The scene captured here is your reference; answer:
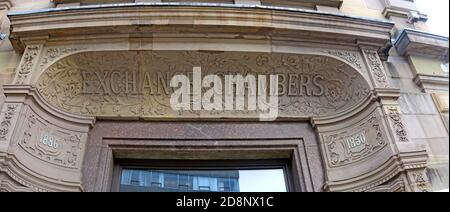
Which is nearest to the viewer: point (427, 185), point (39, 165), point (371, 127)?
point (427, 185)

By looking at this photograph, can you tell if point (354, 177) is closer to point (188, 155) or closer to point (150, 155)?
point (188, 155)

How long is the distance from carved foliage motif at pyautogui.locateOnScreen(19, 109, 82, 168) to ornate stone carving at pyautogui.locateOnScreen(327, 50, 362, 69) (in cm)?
418

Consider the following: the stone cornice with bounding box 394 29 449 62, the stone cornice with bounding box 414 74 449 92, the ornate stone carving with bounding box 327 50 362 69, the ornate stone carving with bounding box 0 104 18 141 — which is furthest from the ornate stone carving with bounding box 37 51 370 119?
the stone cornice with bounding box 394 29 449 62

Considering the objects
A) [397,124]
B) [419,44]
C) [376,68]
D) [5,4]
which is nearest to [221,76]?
[376,68]

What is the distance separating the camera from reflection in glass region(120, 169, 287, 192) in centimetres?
546

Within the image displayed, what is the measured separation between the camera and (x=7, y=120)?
15.6ft

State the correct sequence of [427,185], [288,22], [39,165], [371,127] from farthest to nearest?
[288,22], [371,127], [39,165], [427,185]

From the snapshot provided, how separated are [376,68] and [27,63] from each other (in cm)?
532

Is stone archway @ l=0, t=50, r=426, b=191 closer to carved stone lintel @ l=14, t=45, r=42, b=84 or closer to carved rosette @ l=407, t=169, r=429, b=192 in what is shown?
carved stone lintel @ l=14, t=45, r=42, b=84

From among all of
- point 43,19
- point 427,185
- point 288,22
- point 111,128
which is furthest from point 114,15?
point 427,185

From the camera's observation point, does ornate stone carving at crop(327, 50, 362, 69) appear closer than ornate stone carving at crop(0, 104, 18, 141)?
No

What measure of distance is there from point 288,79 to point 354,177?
186cm

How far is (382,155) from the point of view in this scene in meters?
5.03

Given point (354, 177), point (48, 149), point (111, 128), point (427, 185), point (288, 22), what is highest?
point (288, 22)
